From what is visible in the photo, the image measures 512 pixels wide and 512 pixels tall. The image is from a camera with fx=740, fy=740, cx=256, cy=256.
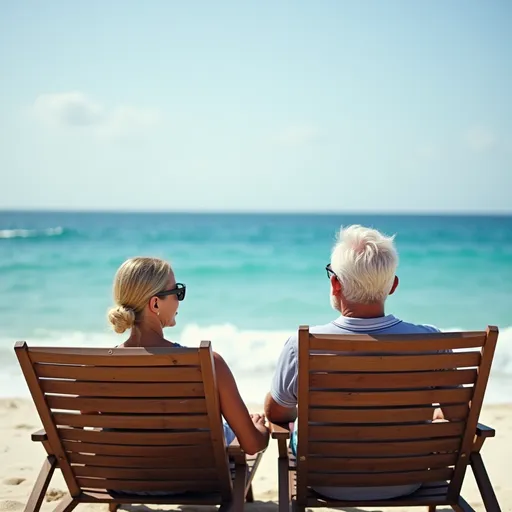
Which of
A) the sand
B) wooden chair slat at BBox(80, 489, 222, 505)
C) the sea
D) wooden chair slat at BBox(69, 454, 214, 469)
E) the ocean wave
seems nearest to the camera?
wooden chair slat at BBox(69, 454, 214, 469)

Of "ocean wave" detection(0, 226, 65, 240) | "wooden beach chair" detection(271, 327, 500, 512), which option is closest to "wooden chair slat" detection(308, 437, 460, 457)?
"wooden beach chair" detection(271, 327, 500, 512)

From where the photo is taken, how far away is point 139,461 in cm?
281

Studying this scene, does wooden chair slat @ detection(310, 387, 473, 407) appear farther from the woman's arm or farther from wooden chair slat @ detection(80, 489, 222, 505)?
wooden chair slat @ detection(80, 489, 222, 505)

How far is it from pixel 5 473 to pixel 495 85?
38346mm

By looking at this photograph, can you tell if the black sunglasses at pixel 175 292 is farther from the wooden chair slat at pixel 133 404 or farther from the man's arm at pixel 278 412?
the man's arm at pixel 278 412

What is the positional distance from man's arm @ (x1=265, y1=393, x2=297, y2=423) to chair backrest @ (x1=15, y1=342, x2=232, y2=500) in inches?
10.7

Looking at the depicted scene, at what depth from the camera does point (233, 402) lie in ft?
8.81

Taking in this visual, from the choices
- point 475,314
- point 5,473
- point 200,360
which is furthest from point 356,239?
point 475,314

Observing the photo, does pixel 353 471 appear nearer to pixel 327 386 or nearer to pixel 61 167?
pixel 327 386

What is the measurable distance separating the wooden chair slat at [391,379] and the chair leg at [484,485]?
0.38m

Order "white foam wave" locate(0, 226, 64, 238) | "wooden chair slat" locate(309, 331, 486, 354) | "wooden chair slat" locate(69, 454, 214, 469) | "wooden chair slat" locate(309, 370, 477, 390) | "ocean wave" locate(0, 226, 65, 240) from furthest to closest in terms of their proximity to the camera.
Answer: "white foam wave" locate(0, 226, 64, 238) < "ocean wave" locate(0, 226, 65, 240) < "wooden chair slat" locate(69, 454, 214, 469) < "wooden chair slat" locate(309, 370, 477, 390) < "wooden chair slat" locate(309, 331, 486, 354)

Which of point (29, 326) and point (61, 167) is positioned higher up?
point (61, 167)

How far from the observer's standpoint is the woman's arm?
264cm

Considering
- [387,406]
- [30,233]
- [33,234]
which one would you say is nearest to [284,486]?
[387,406]
